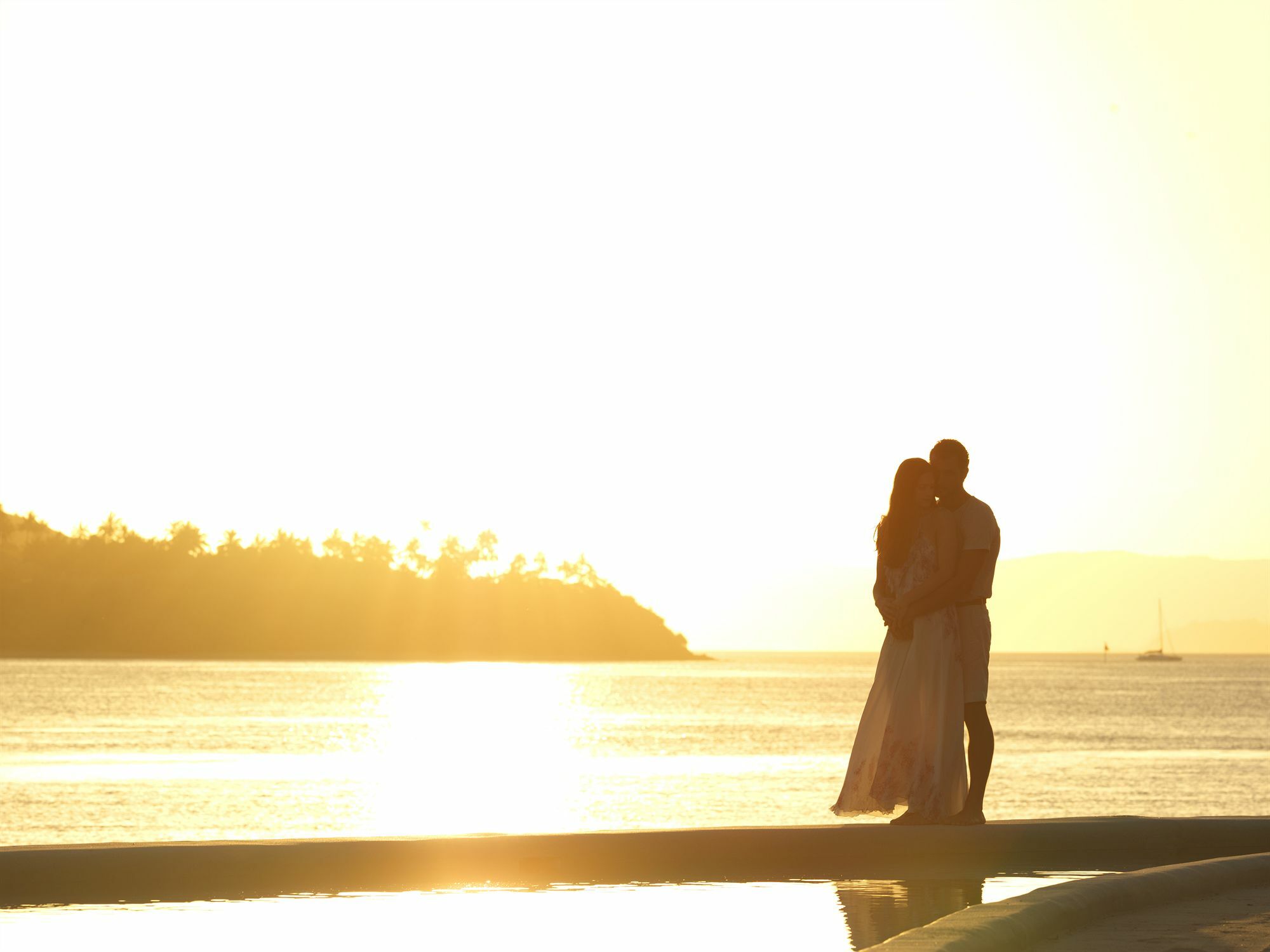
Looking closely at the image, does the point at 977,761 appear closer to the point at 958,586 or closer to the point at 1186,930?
the point at 958,586

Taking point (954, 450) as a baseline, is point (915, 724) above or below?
below

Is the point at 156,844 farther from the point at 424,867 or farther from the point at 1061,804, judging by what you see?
the point at 1061,804

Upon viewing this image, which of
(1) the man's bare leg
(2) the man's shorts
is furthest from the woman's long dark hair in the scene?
(1) the man's bare leg

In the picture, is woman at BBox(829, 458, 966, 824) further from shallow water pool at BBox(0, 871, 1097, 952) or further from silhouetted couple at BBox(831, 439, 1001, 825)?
shallow water pool at BBox(0, 871, 1097, 952)

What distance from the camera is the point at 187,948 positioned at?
16.6 ft

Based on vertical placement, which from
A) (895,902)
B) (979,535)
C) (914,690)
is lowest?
(895,902)

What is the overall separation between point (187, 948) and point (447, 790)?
45727 mm

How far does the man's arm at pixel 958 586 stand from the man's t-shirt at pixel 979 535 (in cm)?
2

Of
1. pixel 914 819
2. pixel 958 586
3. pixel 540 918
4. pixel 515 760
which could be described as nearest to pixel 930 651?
pixel 958 586

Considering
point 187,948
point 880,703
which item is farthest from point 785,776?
point 187,948

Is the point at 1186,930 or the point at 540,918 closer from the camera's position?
the point at 1186,930

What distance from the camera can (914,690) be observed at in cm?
828

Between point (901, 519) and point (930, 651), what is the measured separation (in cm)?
70

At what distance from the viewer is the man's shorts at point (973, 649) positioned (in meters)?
8.21
